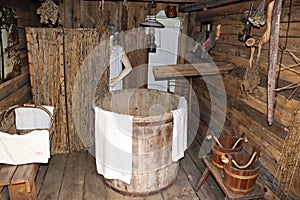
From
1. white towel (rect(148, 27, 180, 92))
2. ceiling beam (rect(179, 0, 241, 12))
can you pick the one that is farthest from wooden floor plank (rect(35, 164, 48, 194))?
ceiling beam (rect(179, 0, 241, 12))

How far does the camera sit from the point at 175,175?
2859mm

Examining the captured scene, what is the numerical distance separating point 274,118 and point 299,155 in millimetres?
505

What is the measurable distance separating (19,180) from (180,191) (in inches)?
60.5

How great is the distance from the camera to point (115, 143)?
243cm

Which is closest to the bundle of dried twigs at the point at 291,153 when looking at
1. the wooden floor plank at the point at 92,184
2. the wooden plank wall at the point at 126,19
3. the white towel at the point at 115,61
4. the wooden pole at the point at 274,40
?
the wooden pole at the point at 274,40

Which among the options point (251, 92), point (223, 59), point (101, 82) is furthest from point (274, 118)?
point (101, 82)

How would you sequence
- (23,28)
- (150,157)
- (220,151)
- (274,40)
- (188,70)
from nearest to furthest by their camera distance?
(274,40)
(220,151)
(150,157)
(188,70)
(23,28)

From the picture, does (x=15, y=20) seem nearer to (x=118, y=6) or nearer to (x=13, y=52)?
(x=13, y=52)

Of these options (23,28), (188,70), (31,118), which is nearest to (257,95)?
(188,70)

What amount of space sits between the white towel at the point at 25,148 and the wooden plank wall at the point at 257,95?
1861 millimetres

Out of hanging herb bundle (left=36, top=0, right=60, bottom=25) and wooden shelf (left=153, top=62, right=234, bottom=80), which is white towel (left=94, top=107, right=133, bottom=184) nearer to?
wooden shelf (left=153, top=62, right=234, bottom=80)

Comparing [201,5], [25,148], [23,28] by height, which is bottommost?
[25,148]

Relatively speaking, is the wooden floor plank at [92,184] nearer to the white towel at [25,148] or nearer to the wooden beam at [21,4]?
the white towel at [25,148]

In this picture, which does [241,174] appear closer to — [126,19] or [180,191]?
[180,191]
